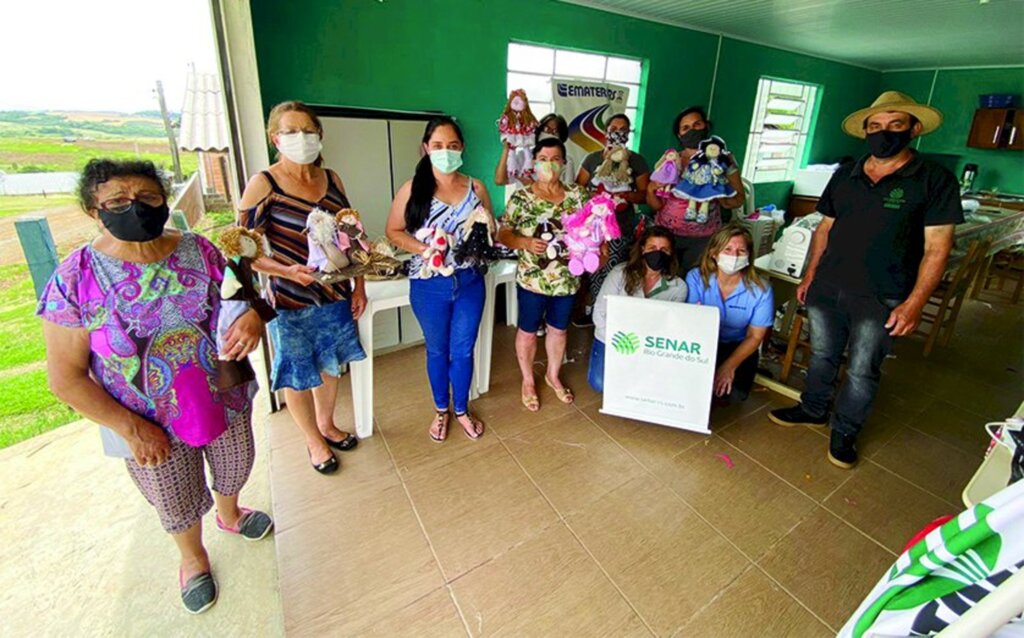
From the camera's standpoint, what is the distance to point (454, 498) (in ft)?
6.49

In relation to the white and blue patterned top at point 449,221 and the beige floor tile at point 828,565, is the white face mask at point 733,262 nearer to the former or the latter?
the beige floor tile at point 828,565

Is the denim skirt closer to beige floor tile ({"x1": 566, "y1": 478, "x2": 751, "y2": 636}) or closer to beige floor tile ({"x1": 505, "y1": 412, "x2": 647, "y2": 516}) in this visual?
beige floor tile ({"x1": 505, "y1": 412, "x2": 647, "y2": 516})

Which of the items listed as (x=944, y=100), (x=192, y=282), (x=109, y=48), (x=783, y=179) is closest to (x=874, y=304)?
(x=192, y=282)

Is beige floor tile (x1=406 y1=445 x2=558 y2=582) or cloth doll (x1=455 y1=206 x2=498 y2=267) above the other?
cloth doll (x1=455 y1=206 x2=498 y2=267)

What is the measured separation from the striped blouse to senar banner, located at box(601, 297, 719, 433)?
53.7 inches

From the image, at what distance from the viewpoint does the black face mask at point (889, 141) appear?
1.87m

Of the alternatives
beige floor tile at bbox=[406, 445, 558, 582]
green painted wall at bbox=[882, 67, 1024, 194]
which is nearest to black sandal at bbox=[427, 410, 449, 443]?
beige floor tile at bbox=[406, 445, 558, 582]

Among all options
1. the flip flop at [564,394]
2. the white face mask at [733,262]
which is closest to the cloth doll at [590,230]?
the white face mask at [733,262]

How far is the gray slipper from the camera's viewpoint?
1518 mm

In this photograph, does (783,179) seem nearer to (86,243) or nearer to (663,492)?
(663,492)

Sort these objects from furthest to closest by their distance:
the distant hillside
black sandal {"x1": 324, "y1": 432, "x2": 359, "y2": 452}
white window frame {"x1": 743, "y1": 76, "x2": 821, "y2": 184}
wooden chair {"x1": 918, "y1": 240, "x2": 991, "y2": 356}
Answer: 1. white window frame {"x1": 743, "y1": 76, "x2": 821, "y2": 184}
2. wooden chair {"x1": 918, "y1": 240, "x2": 991, "y2": 356}
3. black sandal {"x1": 324, "y1": 432, "x2": 359, "y2": 452}
4. the distant hillside

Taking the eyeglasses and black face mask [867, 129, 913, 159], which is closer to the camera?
the eyeglasses

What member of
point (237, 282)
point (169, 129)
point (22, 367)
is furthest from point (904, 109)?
point (22, 367)

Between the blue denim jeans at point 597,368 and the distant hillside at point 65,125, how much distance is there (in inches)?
90.0
